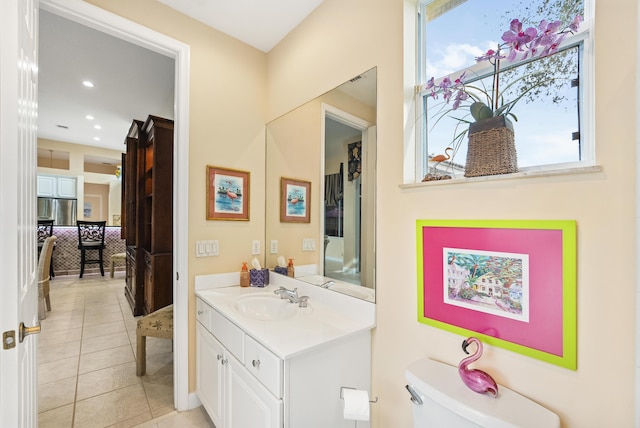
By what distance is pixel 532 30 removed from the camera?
96cm

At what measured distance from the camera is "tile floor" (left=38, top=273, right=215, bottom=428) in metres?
1.82

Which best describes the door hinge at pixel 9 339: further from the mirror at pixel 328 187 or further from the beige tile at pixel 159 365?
the beige tile at pixel 159 365

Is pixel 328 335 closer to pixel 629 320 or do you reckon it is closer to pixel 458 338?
pixel 458 338

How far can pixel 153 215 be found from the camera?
2977 mm

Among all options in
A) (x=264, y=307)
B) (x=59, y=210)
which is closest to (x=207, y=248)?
(x=264, y=307)

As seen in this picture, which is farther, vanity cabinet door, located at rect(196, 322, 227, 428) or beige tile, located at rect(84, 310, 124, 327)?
beige tile, located at rect(84, 310, 124, 327)

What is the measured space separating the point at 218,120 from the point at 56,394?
7.60 ft

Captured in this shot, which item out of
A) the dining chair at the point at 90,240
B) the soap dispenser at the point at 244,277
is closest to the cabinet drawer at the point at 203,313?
the soap dispenser at the point at 244,277

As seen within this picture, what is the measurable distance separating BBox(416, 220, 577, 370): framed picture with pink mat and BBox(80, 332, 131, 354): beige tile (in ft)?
10.2

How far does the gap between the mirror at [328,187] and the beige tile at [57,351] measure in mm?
2196

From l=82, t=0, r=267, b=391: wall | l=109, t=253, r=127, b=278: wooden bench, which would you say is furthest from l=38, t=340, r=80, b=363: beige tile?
l=109, t=253, r=127, b=278: wooden bench

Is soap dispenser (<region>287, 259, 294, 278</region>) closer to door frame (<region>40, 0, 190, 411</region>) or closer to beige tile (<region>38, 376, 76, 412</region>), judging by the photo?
door frame (<region>40, 0, 190, 411</region>)

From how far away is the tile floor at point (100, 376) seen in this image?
1.82 m

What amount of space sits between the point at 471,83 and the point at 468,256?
0.74 metres
